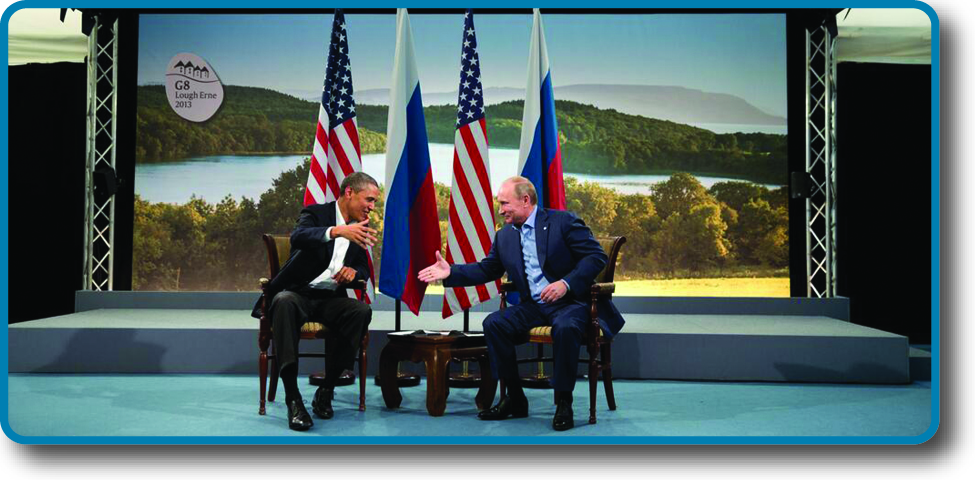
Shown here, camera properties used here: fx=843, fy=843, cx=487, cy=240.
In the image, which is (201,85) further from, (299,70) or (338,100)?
(338,100)

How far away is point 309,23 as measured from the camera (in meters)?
7.98

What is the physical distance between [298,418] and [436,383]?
0.70 meters

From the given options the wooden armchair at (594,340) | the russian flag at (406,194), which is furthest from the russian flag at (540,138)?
the wooden armchair at (594,340)

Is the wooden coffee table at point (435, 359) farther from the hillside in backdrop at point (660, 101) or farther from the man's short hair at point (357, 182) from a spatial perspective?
the hillside in backdrop at point (660, 101)

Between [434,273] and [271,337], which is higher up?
[434,273]

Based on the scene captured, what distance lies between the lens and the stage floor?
146 inches

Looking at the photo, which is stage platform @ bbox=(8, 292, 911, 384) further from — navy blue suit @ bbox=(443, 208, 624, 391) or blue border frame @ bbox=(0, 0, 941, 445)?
blue border frame @ bbox=(0, 0, 941, 445)

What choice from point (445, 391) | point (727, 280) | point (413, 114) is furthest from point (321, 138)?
point (727, 280)

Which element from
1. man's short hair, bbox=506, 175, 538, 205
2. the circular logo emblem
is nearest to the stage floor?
man's short hair, bbox=506, 175, 538, 205

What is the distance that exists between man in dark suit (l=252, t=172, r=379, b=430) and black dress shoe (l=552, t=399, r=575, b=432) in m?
1.07

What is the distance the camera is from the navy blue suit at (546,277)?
403 centimetres

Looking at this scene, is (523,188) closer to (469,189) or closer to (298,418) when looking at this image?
(469,189)

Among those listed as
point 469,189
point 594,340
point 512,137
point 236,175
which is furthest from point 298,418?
point 512,137

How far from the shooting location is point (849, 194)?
7.14 metres
